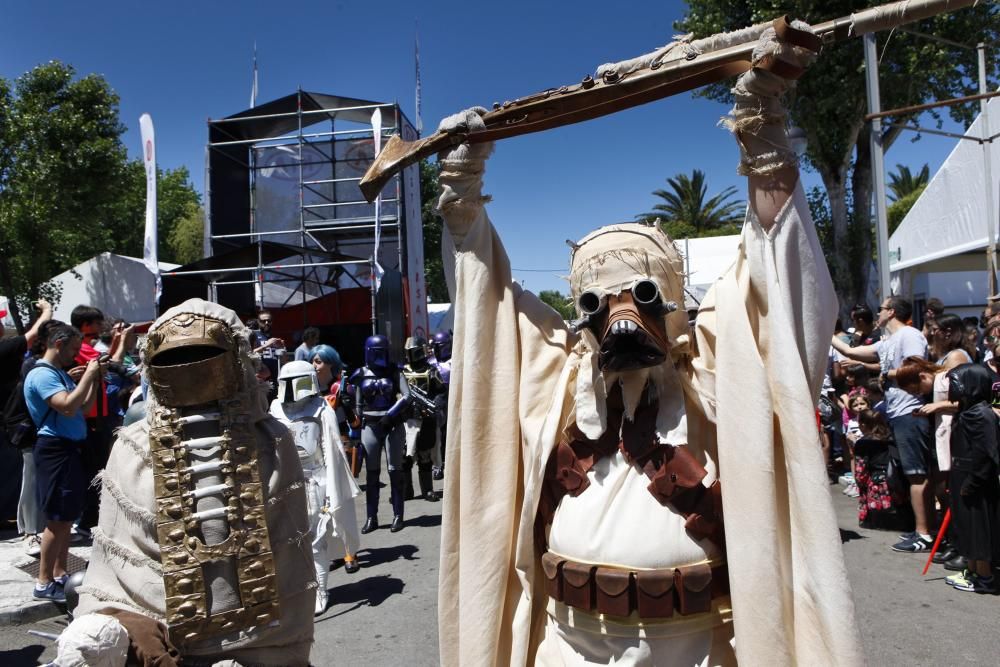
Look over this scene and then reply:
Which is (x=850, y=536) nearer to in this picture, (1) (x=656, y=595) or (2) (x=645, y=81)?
(1) (x=656, y=595)

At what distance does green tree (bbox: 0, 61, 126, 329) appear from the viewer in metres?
15.7

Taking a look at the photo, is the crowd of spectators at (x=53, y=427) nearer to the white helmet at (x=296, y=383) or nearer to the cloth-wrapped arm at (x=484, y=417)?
the white helmet at (x=296, y=383)

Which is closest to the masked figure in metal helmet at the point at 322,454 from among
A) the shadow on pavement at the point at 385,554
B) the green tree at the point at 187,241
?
the shadow on pavement at the point at 385,554

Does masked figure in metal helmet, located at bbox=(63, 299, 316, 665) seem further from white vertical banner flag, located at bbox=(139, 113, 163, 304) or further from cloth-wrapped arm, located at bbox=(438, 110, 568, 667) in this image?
white vertical banner flag, located at bbox=(139, 113, 163, 304)

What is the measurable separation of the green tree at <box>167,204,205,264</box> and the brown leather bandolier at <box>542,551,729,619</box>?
34681mm

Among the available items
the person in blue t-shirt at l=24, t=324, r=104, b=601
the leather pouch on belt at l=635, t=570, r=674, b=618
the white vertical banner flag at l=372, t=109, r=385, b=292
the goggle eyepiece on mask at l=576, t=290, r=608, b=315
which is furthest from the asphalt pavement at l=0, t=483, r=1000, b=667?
the white vertical banner flag at l=372, t=109, r=385, b=292

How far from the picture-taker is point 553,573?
6.53ft

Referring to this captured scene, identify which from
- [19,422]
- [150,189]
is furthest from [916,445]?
[150,189]

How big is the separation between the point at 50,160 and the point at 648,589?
1806cm

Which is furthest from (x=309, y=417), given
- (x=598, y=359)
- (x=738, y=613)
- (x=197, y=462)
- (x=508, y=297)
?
(x=738, y=613)

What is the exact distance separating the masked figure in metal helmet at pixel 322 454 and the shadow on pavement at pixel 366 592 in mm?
225

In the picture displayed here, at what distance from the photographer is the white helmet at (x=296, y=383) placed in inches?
206

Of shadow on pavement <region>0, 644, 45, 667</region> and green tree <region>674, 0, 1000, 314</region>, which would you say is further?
green tree <region>674, 0, 1000, 314</region>

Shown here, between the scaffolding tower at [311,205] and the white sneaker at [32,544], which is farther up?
the scaffolding tower at [311,205]
